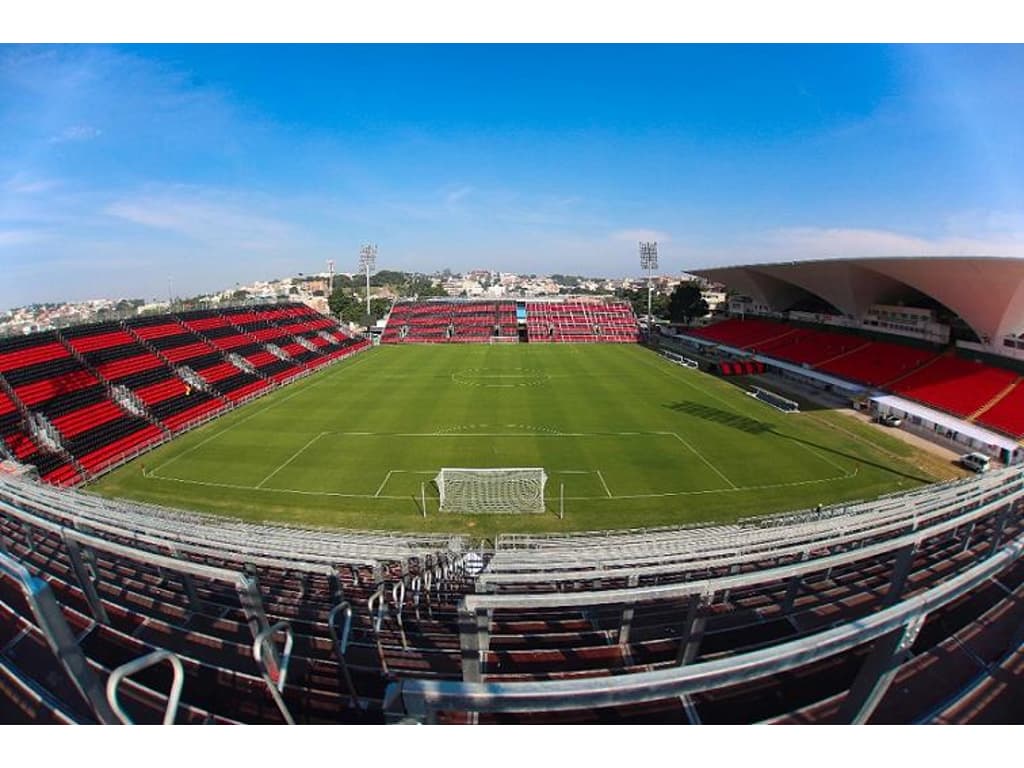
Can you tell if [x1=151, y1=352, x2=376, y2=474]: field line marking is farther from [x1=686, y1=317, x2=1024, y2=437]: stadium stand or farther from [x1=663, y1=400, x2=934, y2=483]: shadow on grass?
[x1=686, y1=317, x2=1024, y2=437]: stadium stand

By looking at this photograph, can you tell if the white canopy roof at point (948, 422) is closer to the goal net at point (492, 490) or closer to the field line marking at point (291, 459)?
the goal net at point (492, 490)

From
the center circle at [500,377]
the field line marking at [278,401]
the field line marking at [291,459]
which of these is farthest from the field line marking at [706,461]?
the field line marking at [278,401]

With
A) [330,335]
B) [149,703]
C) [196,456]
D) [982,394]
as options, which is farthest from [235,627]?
[330,335]

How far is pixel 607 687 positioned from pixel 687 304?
3101 inches

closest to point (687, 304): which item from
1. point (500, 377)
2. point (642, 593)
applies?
point (500, 377)

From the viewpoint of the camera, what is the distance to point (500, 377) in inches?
1598

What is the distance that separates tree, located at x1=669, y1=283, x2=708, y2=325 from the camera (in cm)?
7475

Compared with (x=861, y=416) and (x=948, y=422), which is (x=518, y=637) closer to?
(x=948, y=422)

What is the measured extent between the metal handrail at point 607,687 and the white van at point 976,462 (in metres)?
24.7

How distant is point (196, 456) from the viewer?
22844 millimetres

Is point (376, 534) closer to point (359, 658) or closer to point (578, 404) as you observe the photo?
point (359, 658)

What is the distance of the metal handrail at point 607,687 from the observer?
2.46m

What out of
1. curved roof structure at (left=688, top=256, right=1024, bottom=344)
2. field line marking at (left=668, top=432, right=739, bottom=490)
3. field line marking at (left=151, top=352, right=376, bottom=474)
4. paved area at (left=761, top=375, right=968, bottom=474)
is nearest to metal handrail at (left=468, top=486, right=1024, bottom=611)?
field line marking at (left=668, top=432, right=739, bottom=490)

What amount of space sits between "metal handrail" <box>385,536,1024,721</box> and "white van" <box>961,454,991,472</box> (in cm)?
2467
